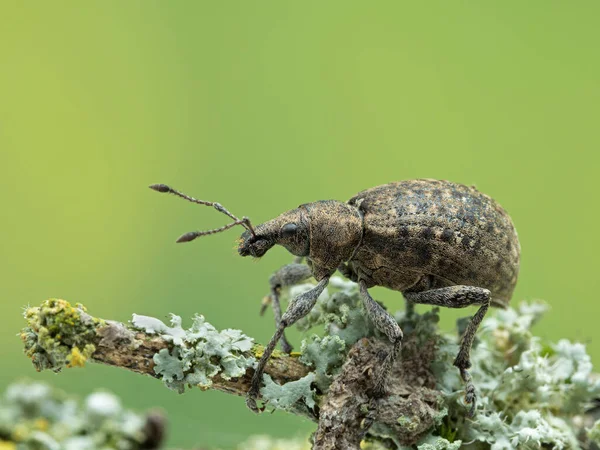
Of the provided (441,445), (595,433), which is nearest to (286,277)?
(441,445)

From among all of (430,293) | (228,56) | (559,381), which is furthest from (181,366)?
(228,56)

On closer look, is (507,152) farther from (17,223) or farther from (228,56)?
(17,223)

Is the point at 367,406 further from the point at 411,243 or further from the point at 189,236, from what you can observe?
the point at 189,236

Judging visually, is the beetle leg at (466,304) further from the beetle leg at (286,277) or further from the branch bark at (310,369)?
the beetle leg at (286,277)

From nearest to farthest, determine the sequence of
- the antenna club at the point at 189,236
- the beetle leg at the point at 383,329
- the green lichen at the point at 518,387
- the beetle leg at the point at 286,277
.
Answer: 1. the beetle leg at the point at 383,329
2. the antenna club at the point at 189,236
3. the green lichen at the point at 518,387
4. the beetle leg at the point at 286,277

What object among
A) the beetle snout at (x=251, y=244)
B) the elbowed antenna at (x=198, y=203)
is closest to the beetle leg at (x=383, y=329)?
the beetle snout at (x=251, y=244)

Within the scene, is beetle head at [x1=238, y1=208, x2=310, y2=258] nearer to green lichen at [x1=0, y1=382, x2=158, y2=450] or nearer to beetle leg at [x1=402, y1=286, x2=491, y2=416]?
beetle leg at [x1=402, y1=286, x2=491, y2=416]
